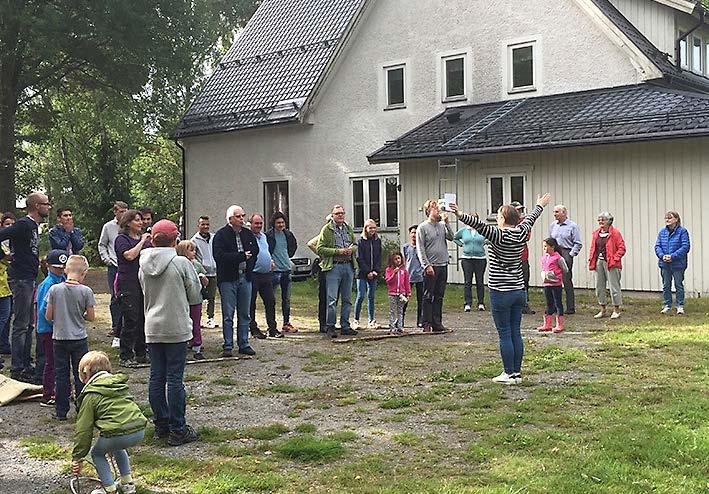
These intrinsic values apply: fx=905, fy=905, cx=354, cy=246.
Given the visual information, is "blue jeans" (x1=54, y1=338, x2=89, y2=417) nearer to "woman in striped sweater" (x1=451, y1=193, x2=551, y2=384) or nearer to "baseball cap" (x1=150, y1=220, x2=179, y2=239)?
"baseball cap" (x1=150, y1=220, x2=179, y2=239)

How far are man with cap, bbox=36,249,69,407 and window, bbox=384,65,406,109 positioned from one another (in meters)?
16.4

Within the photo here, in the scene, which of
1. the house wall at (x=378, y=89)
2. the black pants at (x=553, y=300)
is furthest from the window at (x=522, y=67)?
the black pants at (x=553, y=300)

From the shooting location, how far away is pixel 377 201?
2464 centimetres

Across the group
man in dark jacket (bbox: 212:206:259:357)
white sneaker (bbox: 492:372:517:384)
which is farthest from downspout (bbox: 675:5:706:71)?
white sneaker (bbox: 492:372:517:384)

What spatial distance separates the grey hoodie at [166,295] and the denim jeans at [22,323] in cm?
326

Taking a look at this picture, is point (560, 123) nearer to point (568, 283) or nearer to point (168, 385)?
point (568, 283)

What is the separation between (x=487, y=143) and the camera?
19.6m

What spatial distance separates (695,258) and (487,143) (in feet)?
16.2

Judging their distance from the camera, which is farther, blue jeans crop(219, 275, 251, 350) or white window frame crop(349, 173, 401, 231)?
white window frame crop(349, 173, 401, 231)

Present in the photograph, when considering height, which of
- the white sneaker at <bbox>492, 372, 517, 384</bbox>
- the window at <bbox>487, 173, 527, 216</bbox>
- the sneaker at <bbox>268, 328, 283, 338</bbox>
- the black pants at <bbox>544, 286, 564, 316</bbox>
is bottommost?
the white sneaker at <bbox>492, 372, 517, 384</bbox>

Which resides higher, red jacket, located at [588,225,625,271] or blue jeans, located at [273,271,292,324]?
red jacket, located at [588,225,625,271]

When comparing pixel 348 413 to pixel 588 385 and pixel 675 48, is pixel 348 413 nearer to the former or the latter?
pixel 588 385

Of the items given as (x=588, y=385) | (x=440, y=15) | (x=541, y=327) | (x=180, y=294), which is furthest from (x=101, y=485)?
(x=440, y=15)

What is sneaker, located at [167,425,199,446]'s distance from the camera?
729 cm
